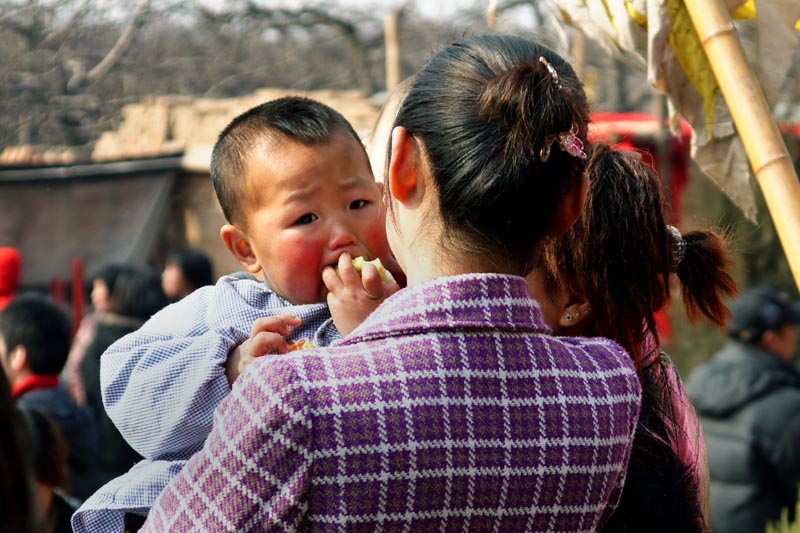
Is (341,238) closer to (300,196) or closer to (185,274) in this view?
(300,196)

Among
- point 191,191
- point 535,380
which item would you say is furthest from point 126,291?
point 535,380

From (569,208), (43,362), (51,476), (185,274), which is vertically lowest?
(185,274)

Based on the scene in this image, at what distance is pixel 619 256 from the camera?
2.18 m

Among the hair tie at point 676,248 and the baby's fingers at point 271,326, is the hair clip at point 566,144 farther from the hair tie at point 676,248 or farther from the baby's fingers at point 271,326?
the hair tie at point 676,248

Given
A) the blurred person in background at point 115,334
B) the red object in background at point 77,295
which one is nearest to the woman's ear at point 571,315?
the blurred person in background at point 115,334

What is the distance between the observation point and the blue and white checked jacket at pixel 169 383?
178 centimetres

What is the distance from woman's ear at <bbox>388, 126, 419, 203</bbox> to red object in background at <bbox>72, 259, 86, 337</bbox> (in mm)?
6783

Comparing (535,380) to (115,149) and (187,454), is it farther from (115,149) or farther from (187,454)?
(115,149)

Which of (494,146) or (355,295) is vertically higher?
(494,146)

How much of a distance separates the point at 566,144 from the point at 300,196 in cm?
57

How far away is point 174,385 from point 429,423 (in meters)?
0.59

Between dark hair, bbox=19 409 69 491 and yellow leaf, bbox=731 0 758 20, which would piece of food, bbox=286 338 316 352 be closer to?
yellow leaf, bbox=731 0 758 20

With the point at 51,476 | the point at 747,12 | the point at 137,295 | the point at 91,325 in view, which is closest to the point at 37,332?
the point at 137,295

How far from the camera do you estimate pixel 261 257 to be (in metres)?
2.00
